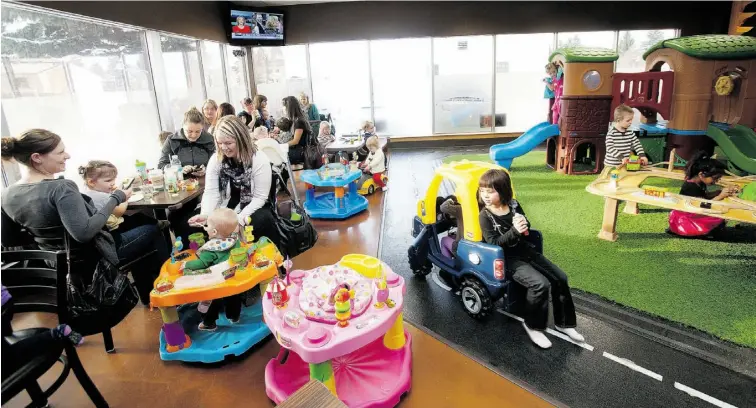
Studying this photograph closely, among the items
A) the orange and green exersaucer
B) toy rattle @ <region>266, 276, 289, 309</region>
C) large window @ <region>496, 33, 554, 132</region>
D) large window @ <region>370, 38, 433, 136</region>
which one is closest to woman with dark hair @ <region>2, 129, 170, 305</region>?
the orange and green exersaucer

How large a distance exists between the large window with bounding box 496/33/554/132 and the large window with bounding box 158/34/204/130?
249 inches

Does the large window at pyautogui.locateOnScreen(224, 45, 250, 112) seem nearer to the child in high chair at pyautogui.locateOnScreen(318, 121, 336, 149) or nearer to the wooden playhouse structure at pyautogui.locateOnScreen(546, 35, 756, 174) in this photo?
the child in high chair at pyautogui.locateOnScreen(318, 121, 336, 149)

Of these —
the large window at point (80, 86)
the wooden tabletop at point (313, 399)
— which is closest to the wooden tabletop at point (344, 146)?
A: the large window at point (80, 86)

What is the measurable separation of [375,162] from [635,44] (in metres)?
7.38

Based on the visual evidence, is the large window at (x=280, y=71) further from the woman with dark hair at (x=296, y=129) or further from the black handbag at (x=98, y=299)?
the black handbag at (x=98, y=299)

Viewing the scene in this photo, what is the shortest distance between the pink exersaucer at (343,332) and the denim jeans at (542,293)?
2.67ft

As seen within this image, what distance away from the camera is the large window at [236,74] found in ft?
29.7

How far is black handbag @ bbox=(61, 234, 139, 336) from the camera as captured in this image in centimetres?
250

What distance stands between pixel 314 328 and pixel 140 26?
5145 millimetres

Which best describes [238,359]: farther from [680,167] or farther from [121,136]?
[680,167]

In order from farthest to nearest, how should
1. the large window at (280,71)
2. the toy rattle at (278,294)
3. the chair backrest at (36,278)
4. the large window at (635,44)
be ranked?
the large window at (280,71), the large window at (635,44), the toy rattle at (278,294), the chair backrest at (36,278)

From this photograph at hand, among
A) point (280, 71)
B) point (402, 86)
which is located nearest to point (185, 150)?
point (280, 71)

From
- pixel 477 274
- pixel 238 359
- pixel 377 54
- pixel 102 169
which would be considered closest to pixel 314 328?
pixel 238 359

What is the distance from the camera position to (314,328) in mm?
2170
